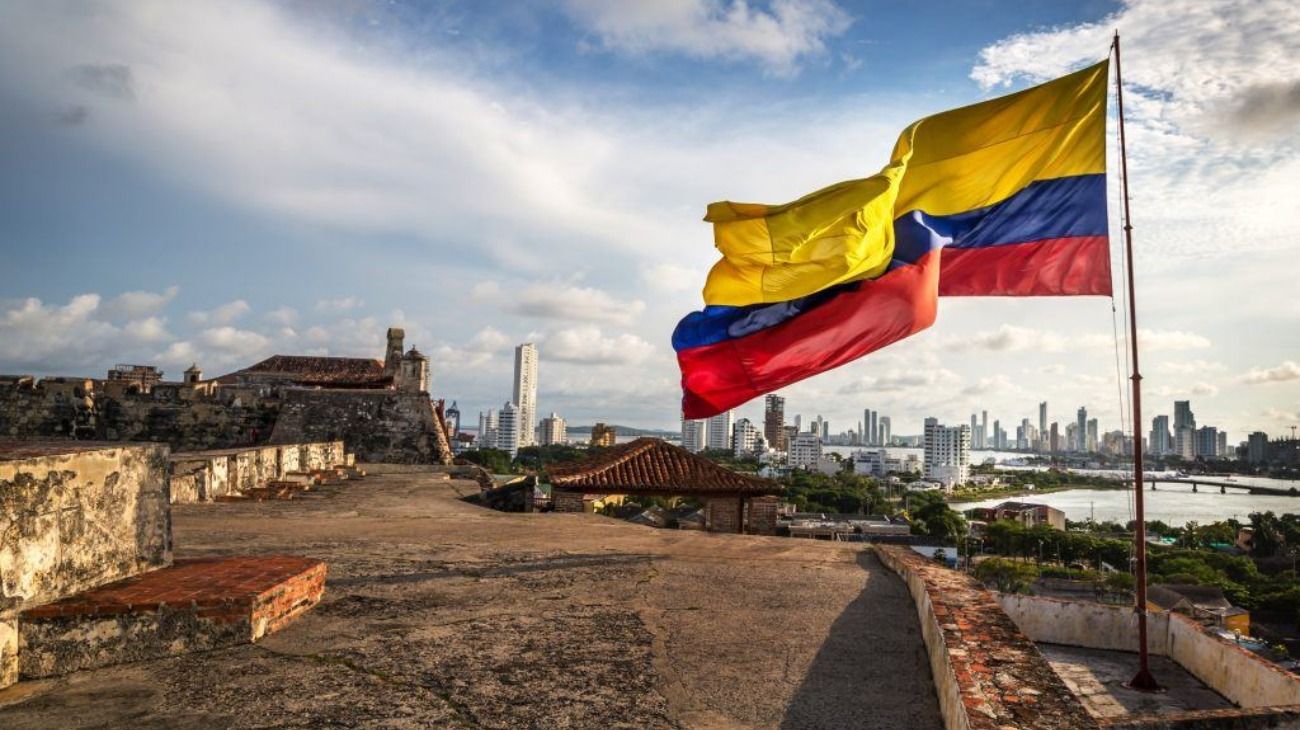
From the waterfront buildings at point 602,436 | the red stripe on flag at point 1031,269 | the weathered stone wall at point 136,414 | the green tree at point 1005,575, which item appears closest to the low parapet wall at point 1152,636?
the red stripe on flag at point 1031,269

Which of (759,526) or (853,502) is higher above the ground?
(759,526)

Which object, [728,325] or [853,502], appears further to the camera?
[853,502]

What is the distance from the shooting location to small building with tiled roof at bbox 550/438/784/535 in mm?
11984

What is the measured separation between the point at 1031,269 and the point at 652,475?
301 inches

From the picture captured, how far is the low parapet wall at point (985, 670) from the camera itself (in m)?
2.67

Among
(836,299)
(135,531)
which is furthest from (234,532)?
(836,299)

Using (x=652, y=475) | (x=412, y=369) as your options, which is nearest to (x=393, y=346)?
(x=412, y=369)

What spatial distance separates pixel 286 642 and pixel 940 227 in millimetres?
5718

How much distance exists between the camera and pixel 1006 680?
9.91 feet

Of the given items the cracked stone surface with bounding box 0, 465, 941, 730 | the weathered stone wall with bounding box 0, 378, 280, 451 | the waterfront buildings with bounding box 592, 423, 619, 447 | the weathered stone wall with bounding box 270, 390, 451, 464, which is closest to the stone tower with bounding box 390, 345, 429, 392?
the weathered stone wall with bounding box 270, 390, 451, 464

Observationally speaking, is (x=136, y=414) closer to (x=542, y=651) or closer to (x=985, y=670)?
(x=542, y=651)

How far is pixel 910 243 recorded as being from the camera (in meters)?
6.51

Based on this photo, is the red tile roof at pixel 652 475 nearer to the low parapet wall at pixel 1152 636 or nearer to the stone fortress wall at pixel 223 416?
the stone fortress wall at pixel 223 416

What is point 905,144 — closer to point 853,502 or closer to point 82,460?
point 82,460
